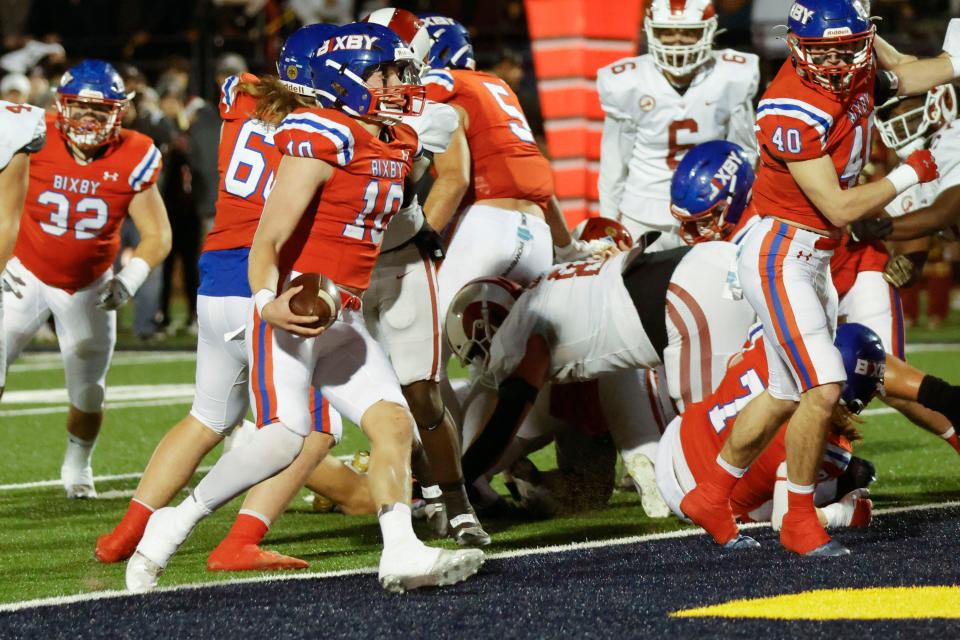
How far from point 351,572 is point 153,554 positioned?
0.59 metres

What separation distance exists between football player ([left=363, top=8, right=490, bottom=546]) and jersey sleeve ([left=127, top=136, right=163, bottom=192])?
1472 mm

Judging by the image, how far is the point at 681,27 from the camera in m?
7.35

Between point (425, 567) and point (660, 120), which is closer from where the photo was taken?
point (425, 567)

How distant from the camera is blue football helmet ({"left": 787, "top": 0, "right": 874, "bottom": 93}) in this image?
476cm

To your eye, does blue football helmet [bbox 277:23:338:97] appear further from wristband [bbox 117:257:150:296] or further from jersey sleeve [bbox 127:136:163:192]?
jersey sleeve [bbox 127:136:163:192]

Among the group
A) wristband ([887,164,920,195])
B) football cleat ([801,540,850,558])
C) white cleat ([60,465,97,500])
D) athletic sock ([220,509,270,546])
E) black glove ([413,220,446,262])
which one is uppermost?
wristband ([887,164,920,195])

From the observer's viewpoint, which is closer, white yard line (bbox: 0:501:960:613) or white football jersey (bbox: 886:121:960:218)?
white yard line (bbox: 0:501:960:613)

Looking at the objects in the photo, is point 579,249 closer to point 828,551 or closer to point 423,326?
point 423,326

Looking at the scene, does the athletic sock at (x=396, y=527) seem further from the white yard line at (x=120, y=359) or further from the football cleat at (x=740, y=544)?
the white yard line at (x=120, y=359)

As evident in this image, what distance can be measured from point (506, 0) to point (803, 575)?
13079 mm

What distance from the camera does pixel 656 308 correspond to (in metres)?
5.51

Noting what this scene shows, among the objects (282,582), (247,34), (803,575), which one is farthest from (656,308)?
(247,34)

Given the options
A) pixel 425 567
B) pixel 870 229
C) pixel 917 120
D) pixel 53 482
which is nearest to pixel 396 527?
pixel 425 567

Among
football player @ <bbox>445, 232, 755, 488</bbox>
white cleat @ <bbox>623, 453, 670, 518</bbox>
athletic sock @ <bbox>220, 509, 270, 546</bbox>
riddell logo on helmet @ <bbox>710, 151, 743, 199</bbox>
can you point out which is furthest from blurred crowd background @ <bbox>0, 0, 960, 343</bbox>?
athletic sock @ <bbox>220, 509, 270, 546</bbox>
